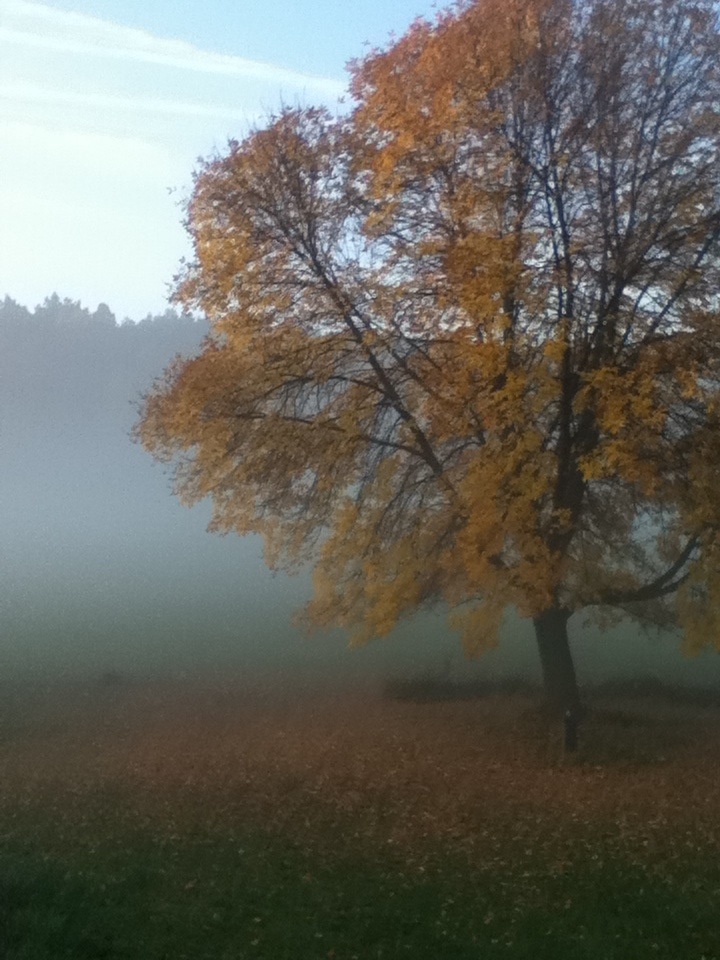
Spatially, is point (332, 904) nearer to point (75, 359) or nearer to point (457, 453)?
point (457, 453)

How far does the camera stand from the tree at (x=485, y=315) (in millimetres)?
14516

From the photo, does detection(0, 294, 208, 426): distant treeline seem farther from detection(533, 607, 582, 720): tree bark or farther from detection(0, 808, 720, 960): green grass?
detection(0, 808, 720, 960): green grass

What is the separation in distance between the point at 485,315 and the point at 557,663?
6.62m

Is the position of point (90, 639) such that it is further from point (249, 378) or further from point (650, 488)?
point (650, 488)

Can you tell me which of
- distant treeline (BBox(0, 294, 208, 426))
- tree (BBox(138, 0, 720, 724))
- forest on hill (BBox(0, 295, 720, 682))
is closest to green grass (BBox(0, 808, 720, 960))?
tree (BBox(138, 0, 720, 724))

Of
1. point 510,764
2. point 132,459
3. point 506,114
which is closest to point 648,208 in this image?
point 506,114

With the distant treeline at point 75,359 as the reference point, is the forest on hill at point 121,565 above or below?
below

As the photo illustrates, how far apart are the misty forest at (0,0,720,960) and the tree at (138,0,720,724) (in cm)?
6

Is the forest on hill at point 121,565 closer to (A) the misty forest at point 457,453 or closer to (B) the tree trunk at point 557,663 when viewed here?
(A) the misty forest at point 457,453

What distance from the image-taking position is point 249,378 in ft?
54.1

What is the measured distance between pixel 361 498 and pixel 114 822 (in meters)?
6.56

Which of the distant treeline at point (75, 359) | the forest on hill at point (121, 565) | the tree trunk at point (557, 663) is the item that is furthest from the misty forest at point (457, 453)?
the distant treeline at point (75, 359)

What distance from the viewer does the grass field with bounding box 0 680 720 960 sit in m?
8.91

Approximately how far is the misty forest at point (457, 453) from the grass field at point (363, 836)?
0.27 ft
